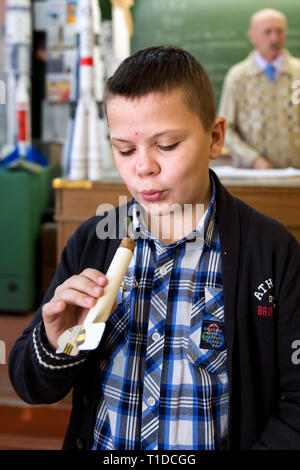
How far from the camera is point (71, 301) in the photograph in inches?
25.7

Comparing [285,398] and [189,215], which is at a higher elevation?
[189,215]

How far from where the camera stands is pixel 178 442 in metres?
0.70

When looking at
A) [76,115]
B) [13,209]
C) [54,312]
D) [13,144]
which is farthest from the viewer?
[13,144]

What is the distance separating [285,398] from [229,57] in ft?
8.90

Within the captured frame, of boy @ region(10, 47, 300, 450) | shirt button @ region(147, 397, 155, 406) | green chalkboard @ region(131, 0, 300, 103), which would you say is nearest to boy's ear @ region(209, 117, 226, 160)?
boy @ region(10, 47, 300, 450)

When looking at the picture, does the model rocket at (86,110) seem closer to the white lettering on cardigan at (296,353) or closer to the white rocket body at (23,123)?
the white rocket body at (23,123)

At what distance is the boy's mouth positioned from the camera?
691 millimetres

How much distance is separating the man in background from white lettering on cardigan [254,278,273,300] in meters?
1.93

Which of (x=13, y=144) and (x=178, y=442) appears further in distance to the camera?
(x=13, y=144)

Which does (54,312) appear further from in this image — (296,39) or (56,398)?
(296,39)

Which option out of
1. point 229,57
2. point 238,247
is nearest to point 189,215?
point 238,247

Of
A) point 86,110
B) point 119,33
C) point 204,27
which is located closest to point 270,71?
point 204,27

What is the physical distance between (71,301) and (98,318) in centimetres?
6

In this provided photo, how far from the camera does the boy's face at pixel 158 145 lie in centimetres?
66
